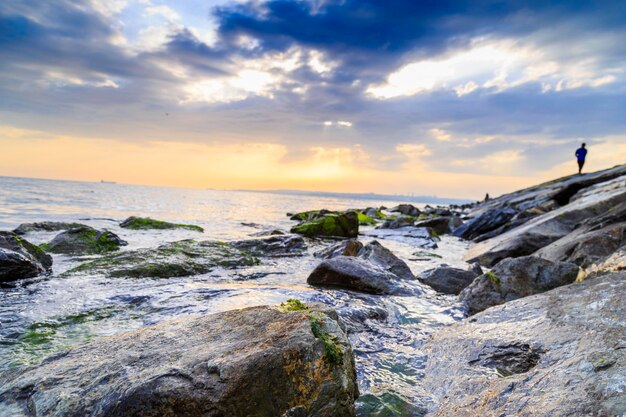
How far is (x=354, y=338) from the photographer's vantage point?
631 cm

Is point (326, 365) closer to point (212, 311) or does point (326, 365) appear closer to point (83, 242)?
point (212, 311)

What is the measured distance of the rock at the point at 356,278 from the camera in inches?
386

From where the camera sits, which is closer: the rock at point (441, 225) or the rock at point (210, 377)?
the rock at point (210, 377)

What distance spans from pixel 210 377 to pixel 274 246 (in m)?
12.9

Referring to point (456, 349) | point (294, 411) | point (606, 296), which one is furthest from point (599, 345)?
point (294, 411)

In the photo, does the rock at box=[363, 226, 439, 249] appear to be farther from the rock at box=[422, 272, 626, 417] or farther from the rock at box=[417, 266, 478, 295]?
the rock at box=[422, 272, 626, 417]

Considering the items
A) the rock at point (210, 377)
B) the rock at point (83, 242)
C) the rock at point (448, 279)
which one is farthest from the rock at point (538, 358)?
the rock at point (83, 242)

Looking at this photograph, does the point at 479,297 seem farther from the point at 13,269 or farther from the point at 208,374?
the point at 13,269

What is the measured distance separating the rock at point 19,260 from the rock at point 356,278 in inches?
299

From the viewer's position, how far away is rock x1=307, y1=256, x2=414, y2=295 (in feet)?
32.1

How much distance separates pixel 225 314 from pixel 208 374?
1.50 metres

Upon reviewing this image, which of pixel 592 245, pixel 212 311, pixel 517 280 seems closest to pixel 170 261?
pixel 212 311

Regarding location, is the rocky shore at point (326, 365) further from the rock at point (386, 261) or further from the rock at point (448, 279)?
the rock at point (386, 261)

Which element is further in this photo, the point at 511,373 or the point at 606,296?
the point at 606,296
